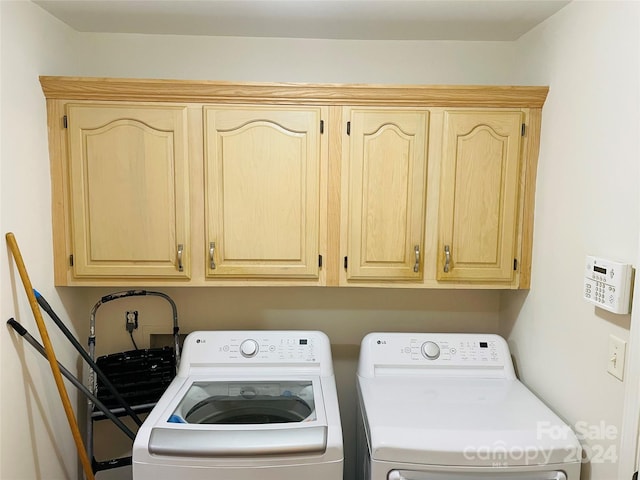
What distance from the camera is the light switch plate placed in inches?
48.7

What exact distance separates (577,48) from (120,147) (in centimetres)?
172

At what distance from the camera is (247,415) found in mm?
1695

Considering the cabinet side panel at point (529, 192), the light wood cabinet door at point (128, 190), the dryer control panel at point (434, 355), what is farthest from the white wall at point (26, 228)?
the cabinet side panel at point (529, 192)

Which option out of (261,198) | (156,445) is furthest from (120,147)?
(156,445)

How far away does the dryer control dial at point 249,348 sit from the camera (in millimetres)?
1843

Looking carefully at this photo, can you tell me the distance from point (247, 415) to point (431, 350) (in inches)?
32.0

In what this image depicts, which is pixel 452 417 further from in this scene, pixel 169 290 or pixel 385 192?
pixel 169 290

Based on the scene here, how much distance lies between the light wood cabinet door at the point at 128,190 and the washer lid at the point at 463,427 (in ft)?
3.21

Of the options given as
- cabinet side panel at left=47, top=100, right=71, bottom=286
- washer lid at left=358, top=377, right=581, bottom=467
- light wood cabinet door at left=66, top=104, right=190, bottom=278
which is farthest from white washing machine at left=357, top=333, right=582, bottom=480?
cabinet side panel at left=47, top=100, right=71, bottom=286

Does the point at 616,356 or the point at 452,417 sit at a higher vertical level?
the point at 616,356

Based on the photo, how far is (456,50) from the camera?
2018mm

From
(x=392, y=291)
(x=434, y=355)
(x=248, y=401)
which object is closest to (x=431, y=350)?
(x=434, y=355)

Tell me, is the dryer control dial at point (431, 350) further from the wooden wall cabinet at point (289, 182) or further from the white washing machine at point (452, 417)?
the wooden wall cabinet at point (289, 182)

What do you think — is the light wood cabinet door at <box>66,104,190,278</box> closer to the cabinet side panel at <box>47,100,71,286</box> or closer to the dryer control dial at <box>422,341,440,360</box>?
the cabinet side panel at <box>47,100,71,286</box>
